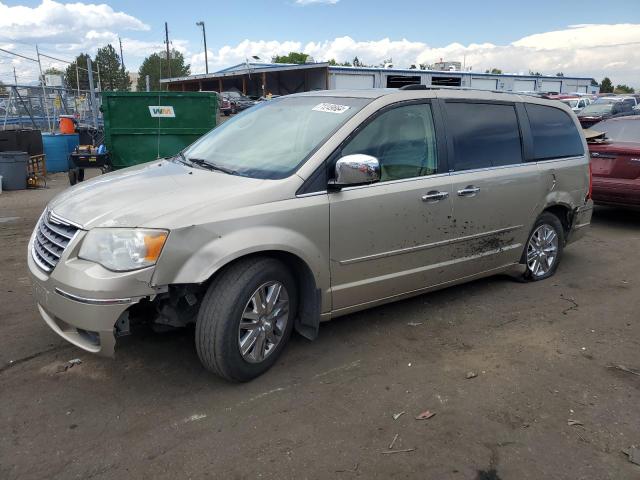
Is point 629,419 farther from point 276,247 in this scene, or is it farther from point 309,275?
point 276,247

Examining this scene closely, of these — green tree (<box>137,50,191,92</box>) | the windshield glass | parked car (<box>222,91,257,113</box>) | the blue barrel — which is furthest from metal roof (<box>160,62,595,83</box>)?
green tree (<box>137,50,191,92</box>)

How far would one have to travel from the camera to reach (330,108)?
3936mm

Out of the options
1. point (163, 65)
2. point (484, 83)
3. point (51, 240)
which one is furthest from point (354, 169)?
point (163, 65)

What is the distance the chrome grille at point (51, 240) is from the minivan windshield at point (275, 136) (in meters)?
1.08

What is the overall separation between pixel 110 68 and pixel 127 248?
91.1m

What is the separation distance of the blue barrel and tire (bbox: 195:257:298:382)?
12067mm

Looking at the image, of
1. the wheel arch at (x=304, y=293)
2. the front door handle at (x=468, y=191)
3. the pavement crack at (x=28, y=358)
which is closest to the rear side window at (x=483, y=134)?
the front door handle at (x=468, y=191)

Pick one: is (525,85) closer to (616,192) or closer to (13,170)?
(616,192)

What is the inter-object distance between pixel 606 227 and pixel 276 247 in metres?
6.55

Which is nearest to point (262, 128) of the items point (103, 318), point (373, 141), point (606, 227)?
point (373, 141)

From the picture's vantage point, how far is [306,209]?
3367 millimetres

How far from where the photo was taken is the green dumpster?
31.0 feet

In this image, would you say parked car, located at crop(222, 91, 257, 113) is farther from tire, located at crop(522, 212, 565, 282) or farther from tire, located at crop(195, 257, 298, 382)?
tire, located at crop(195, 257, 298, 382)

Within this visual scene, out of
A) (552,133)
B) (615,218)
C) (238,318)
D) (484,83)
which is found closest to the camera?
(238,318)
